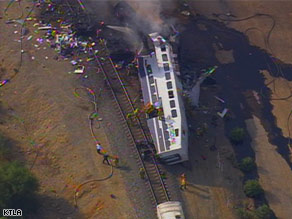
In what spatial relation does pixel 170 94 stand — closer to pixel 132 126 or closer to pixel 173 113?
pixel 173 113

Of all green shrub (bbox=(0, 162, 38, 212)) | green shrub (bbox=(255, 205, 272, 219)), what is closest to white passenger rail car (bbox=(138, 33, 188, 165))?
green shrub (bbox=(255, 205, 272, 219))

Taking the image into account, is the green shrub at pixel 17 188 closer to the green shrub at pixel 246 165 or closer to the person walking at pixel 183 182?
the person walking at pixel 183 182

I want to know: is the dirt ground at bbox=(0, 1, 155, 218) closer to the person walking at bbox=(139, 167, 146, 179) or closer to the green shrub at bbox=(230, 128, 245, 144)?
the person walking at bbox=(139, 167, 146, 179)

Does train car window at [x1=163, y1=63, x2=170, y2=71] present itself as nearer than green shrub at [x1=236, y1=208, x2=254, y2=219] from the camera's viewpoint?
No

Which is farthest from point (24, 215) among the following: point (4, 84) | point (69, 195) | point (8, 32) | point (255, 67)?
point (255, 67)

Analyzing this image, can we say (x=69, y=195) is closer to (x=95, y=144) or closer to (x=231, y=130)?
(x=95, y=144)
